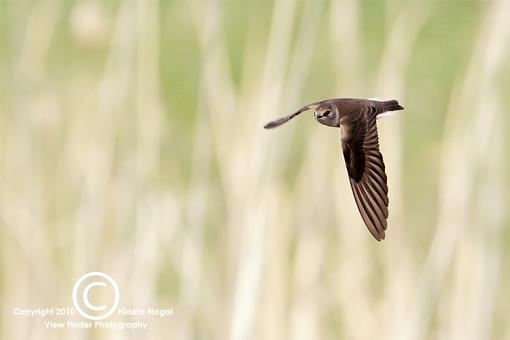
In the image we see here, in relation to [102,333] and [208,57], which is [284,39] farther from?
[102,333]

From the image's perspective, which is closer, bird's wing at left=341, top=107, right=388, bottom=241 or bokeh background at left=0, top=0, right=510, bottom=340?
bird's wing at left=341, top=107, right=388, bottom=241

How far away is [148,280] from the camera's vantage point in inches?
62.2

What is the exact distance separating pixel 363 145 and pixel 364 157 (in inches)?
0.5

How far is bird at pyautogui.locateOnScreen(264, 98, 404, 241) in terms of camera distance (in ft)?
3.99

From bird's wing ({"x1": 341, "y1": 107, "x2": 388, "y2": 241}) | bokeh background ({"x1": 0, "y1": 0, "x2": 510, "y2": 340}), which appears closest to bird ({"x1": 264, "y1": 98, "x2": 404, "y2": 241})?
bird's wing ({"x1": 341, "y1": 107, "x2": 388, "y2": 241})

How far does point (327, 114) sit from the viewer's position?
3.91ft

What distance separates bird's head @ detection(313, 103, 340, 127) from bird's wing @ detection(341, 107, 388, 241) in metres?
0.04

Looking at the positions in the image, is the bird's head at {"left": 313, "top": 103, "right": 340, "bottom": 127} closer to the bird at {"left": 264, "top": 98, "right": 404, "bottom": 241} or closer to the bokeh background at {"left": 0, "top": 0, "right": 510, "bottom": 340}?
the bird at {"left": 264, "top": 98, "right": 404, "bottom": 241}

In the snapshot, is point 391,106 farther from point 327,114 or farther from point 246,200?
point 246,200

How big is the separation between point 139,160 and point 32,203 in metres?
0.14

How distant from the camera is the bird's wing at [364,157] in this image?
4.03ft

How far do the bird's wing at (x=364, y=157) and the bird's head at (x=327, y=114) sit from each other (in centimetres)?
4

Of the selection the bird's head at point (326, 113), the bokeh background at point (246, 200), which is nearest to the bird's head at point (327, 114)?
the bird's head at point (326, 113)

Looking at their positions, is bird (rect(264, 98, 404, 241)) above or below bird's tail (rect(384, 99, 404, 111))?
below
